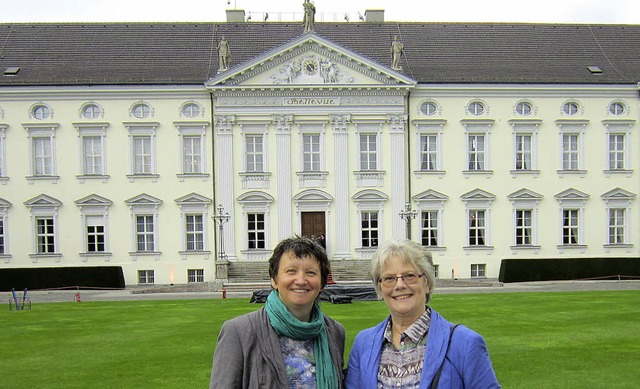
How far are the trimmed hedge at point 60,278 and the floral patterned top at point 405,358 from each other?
111 feet

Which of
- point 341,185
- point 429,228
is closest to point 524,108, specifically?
point 429,228

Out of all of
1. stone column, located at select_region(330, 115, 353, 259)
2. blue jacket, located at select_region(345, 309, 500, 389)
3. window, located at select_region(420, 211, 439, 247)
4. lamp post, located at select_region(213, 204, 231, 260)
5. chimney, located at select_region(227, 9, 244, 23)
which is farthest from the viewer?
chimney, located at select_region(227, 9, 244, 23)

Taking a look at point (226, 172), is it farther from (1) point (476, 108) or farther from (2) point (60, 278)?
(1) point (476, 108)

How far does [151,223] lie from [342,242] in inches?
394

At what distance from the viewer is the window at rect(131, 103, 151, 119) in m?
38.5

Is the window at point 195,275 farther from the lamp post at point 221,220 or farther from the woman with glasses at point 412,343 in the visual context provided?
the woman with glasses at point 412,343

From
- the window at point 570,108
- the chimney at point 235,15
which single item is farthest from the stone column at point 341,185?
the window at point 570,108

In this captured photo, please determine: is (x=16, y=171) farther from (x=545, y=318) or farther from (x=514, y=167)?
(x=545, y=318)

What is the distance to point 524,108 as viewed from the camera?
39719mm

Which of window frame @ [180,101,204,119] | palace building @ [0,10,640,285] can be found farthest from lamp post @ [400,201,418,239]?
window frame @ [180,101,204,119]

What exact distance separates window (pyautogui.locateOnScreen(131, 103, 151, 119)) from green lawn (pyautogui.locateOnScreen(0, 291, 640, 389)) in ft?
46.2

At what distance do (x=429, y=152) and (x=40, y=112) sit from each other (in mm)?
20273

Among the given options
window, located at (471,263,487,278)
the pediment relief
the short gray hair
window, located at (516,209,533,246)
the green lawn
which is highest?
the pediment relief

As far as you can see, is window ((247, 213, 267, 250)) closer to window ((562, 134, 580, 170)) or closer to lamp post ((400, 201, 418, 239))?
lamp post ((400, 201, 418, 239))
